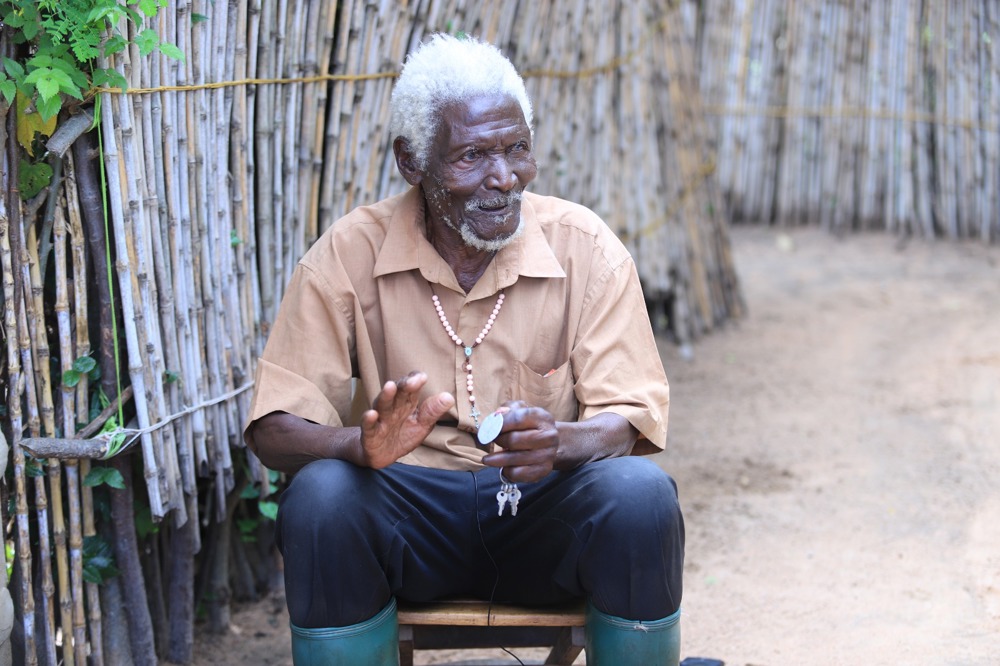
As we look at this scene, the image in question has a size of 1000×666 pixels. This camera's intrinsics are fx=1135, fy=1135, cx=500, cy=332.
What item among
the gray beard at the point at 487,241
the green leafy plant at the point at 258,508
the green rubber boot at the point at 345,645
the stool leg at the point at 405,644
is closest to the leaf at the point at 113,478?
the green leafy plant at the point at 258,508

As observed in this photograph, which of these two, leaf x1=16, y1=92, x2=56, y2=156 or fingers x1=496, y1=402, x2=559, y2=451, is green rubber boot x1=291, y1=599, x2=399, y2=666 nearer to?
fingers x1=496, y1=402, x2=559, y2=451

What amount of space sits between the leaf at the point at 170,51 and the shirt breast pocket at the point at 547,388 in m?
0.98

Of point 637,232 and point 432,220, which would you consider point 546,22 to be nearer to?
point 637,232

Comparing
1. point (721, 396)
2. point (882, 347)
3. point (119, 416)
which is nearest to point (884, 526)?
point (721, 396)

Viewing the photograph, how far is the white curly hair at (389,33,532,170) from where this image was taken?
2.45 m

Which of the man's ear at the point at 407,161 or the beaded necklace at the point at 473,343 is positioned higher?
the man's ear at the point at 407,161

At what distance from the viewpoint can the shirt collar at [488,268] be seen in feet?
8.15

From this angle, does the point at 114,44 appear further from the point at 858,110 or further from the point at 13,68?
the point at 858,110

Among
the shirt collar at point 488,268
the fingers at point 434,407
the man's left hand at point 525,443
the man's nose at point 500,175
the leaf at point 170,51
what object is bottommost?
the man's left hand at point 525,443

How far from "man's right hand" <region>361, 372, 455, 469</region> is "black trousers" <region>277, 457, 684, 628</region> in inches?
4.4

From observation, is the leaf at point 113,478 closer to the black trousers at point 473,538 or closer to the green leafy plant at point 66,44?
the black trousers at point 473,538

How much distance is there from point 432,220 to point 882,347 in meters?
3.49

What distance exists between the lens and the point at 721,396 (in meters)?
5.05

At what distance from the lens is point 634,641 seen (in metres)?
2.19
